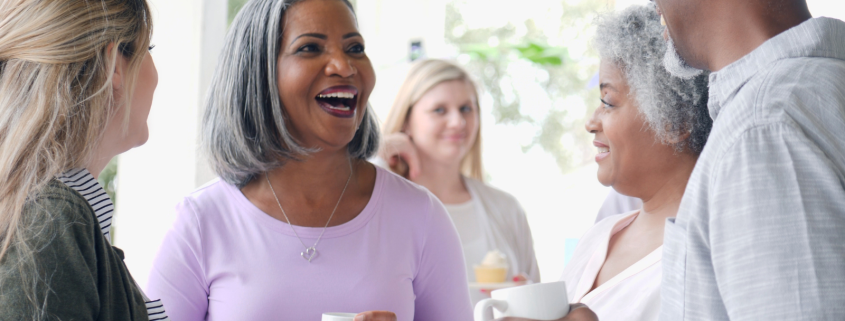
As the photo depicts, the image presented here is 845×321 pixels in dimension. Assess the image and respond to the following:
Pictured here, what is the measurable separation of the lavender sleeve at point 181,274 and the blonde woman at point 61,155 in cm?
34

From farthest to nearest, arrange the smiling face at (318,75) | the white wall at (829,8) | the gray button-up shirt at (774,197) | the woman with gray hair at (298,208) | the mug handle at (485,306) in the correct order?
the white wall at (829,8) → the smiling face at (318,75) → the woman with gray hair at (298,208) → the mug handle at (485,306) → the gray button-up shirt at (774,197)

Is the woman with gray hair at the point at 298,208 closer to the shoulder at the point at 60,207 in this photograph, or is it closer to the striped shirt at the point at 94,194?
the striped shirt at the point at 94,194

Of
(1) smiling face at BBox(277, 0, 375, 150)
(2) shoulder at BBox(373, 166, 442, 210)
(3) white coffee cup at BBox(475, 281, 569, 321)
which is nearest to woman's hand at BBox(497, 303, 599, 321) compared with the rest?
(3) white coffee cup at BBox(475, 281, 569, 321)

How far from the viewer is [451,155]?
117 inches

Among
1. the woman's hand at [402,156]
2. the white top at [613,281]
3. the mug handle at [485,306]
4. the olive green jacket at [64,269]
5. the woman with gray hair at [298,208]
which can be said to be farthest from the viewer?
the woman's hand at [402,156]

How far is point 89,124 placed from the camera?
95cm

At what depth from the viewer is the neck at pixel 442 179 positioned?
9.75 feet

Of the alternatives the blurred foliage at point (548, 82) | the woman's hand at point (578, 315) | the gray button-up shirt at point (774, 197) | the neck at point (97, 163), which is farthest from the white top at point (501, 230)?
the blurred foliage at point (548, 82)

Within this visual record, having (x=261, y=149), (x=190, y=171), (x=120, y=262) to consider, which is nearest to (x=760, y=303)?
(x=120, y=262)

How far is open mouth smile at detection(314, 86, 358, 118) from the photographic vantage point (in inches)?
59.8

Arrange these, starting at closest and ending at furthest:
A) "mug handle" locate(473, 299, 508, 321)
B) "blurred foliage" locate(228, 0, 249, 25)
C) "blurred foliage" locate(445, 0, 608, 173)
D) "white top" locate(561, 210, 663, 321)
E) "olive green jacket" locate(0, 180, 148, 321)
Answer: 1. "olive green jacket" locate(0, 180, 148, 321)
2. "mug handle" locate(473, 299, 508, 321)
3. "white top" locate(561, 210, 663, 321)
4. "blurred foliage" locate(228, 0, 249, 25)
5. "blurred foliage" locate(445, 0, 608, 173)

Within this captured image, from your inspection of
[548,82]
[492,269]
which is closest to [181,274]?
[492,269]

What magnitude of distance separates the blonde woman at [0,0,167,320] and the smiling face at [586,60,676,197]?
1009mm

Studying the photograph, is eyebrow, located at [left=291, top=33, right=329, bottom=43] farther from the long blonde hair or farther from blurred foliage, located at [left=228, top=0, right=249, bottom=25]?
the long blonde hair
